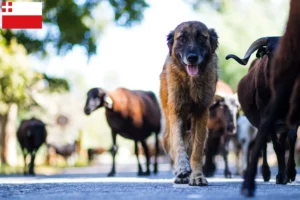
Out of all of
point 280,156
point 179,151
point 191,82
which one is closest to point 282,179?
point 280,156

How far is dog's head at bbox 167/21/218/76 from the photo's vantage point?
10.7 meters

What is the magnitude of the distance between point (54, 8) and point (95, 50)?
2014 millimetres

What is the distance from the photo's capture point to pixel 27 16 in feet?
82.6

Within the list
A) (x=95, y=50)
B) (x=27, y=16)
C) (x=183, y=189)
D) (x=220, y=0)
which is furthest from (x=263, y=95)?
(x=220, y=0)

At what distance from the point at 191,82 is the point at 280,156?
5.72 ft

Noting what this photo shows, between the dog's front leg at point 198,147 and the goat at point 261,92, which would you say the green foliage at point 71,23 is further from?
the dog's front leg at point 198,147

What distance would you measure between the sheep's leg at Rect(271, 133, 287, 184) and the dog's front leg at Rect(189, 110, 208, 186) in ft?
3.39

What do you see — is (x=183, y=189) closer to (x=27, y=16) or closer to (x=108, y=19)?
(x=27, y=16)

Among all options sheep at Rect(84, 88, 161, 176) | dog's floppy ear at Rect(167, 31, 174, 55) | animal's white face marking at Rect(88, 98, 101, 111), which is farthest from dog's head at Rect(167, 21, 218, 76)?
animal's white face marking at Rect(88, 98, 101, 111)

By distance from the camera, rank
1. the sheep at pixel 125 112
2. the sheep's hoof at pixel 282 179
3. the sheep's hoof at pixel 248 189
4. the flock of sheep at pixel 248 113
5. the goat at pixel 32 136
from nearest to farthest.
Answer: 1. the sheep's hoof at pixel 248 189
2. the flock of sheep at pixel 248 113
3. the sheep's hoof at pixel 282 179
4. the sheep at pixel 125 112
5. the goat at pixel 32 136

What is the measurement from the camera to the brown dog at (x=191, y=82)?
424 inches

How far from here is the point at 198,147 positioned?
1097 centimetres

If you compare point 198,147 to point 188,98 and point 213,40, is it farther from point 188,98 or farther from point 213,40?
point 213,40

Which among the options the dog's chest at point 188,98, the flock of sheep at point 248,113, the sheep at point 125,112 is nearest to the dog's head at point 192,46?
the dog's chest at point 188,98
